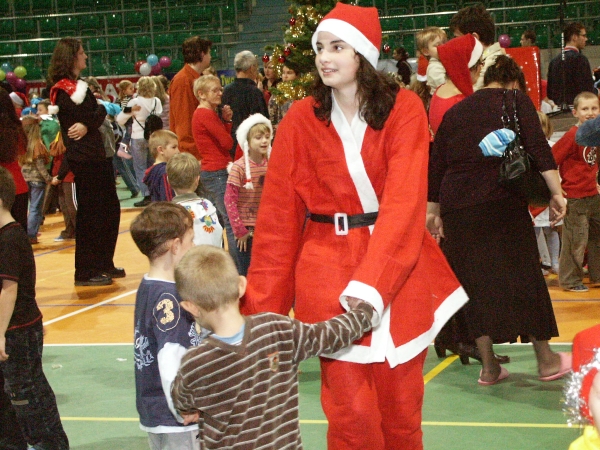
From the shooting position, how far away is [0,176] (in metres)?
4.00

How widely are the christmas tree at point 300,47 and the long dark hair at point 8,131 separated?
10.0ft

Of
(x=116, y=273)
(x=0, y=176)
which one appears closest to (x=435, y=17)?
(x=116, y=273)

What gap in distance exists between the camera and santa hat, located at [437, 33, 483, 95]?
505cm

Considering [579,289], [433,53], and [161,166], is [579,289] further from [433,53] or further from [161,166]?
[161,166]

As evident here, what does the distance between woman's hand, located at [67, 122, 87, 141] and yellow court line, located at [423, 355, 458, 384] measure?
396 cm

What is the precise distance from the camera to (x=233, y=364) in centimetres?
254

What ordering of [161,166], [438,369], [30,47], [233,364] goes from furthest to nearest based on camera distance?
[30,47]
[161,166]
[438,369]
[233,364]

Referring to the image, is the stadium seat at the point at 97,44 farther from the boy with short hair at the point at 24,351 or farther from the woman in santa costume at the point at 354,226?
the woman in santa costume at the point at 354,226

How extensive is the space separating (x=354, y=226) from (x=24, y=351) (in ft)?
5.48

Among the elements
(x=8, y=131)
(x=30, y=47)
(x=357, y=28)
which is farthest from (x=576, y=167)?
(x=30, y=47)

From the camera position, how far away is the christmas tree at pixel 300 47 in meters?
8.50

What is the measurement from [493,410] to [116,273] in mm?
4931

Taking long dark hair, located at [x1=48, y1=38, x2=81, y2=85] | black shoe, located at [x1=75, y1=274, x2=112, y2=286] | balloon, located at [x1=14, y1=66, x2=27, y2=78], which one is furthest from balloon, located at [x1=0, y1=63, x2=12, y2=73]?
long dark hair, located at [x1=48, y1=38, x2=81, y2=85]

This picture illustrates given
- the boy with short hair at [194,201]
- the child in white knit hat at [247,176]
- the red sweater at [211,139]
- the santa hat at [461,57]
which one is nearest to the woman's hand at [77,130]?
the red sweater at [211,139]
